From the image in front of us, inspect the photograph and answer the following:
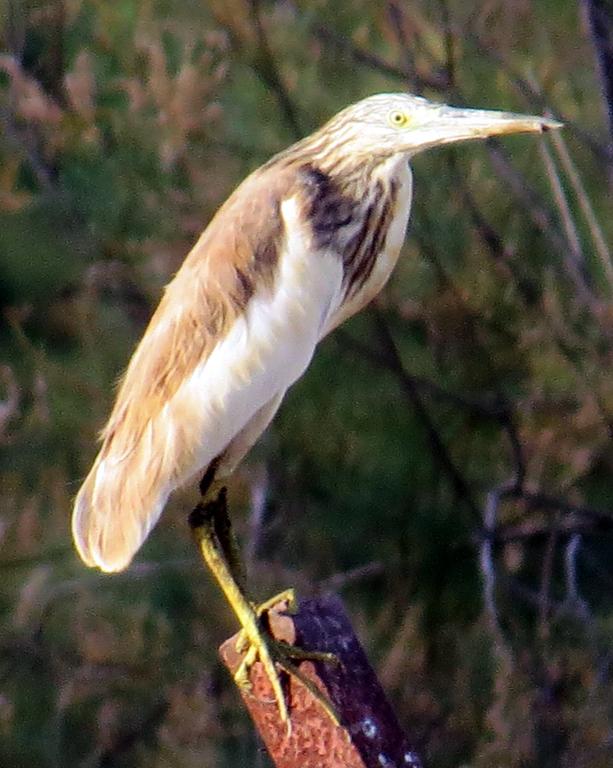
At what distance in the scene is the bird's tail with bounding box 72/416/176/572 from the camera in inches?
92.6

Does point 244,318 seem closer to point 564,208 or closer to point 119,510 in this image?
point 119,510

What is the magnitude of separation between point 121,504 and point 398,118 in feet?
1.84

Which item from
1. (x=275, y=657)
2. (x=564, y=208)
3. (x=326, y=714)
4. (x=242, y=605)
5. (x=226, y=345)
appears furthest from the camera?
(x=564, y=208)

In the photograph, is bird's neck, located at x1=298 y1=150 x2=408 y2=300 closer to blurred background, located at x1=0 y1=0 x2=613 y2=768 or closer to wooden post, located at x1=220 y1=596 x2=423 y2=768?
wooden post, located at x1=220 y1=596 x2=423 y2=768

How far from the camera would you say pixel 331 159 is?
8.33 ft

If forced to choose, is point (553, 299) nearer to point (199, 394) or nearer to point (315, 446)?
point (315, 446)

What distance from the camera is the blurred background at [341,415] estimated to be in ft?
14.4

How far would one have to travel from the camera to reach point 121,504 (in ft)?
7.86

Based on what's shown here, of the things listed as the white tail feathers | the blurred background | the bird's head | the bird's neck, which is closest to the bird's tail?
the white tail feathers

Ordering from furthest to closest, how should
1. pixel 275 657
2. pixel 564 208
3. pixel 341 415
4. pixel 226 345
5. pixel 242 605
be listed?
pixel 341 415
pixel 564 208
pixel 226 345
pixel 242 605
pixel 275 657

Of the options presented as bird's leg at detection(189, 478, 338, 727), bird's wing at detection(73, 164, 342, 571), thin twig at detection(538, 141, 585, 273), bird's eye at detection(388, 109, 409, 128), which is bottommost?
bird's leg at detection(189, 478, 338, 727)

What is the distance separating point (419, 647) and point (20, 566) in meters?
0.95

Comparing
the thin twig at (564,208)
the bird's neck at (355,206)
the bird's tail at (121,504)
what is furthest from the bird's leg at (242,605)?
the thin twig at (564,208)

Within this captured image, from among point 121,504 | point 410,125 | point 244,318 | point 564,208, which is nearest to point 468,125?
point 410,125
